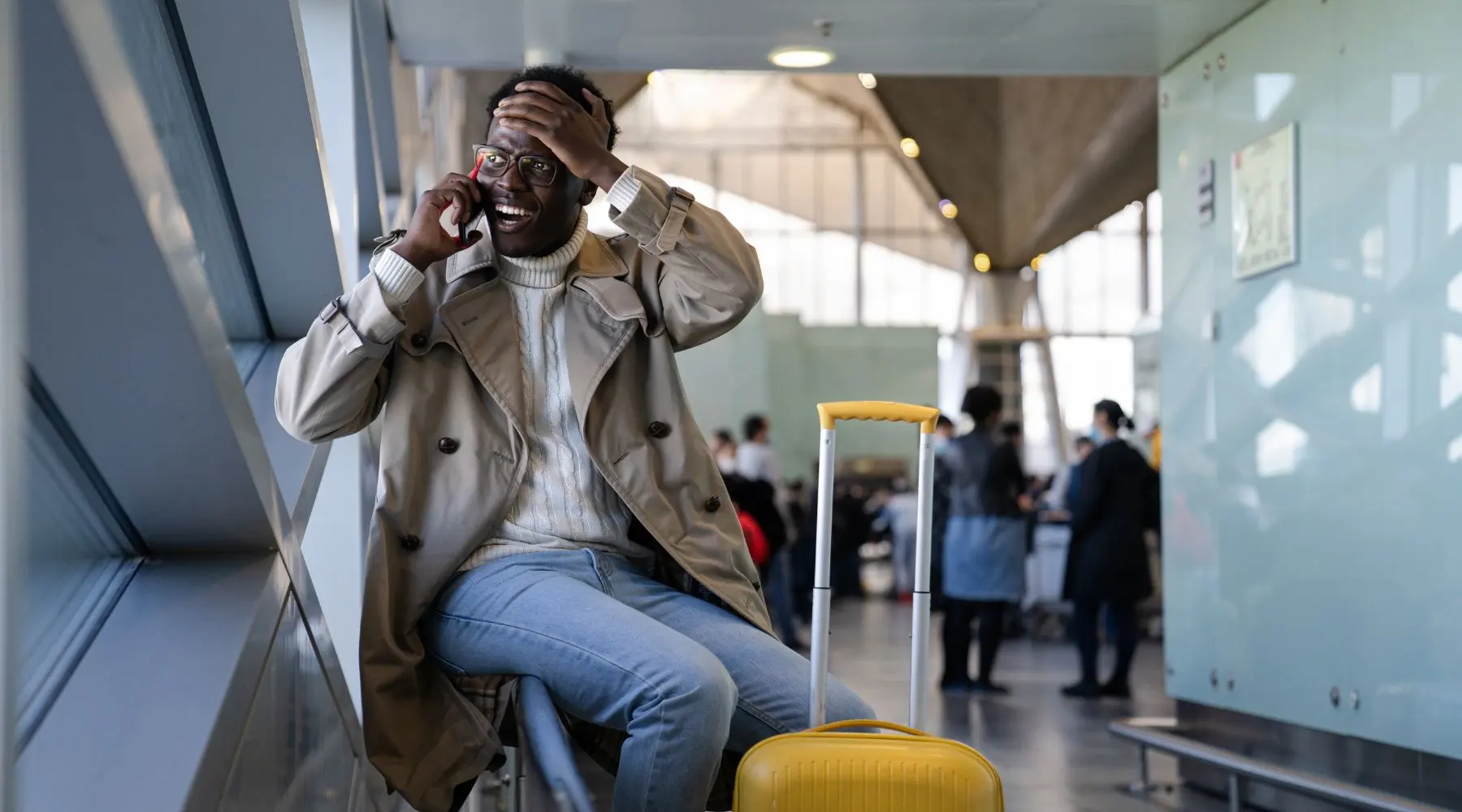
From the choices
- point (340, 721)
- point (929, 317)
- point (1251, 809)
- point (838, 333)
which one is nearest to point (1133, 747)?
point (1251, 809)

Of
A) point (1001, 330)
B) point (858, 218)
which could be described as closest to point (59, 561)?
point (1001, 330)

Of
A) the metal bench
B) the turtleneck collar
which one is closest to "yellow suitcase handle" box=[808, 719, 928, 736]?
the turtleneck collar

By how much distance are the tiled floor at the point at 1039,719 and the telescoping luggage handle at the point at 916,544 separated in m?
3.17

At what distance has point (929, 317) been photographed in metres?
34.9

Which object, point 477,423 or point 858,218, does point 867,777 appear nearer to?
point 477,423

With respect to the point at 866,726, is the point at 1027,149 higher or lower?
higher

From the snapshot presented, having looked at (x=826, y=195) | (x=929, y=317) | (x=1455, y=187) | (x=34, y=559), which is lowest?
(x=34, y=559)

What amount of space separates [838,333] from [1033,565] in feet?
17.8

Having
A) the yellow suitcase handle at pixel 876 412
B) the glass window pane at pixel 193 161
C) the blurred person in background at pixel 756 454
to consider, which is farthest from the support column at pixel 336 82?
the blurred person in background at pixel 756 454

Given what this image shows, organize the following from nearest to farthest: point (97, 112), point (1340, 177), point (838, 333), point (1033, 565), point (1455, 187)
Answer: point (97, 112) → point (1455, 187) → point (1340, 177) → point (1033, 565) → point (838, 333)

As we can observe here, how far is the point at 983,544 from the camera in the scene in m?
9.52

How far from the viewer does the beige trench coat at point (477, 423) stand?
263cm

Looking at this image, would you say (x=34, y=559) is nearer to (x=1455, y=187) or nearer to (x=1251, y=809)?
(x=1455, y=187)

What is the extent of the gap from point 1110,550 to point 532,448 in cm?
725
